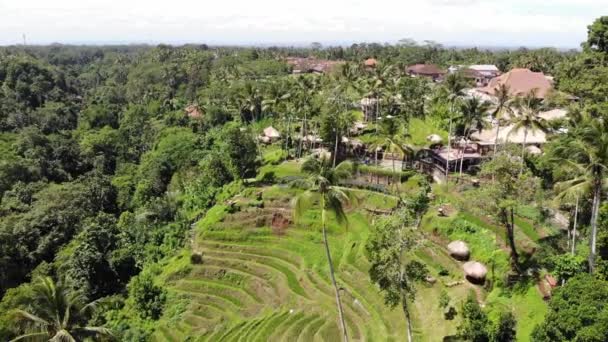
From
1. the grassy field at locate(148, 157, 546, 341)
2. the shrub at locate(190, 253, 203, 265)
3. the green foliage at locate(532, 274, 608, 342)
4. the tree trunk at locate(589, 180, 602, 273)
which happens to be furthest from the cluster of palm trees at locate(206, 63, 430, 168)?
the green foliage at locate(532, 274, 608, 342)

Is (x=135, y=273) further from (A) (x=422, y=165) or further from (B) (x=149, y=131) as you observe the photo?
(B) (x=149, y=131)

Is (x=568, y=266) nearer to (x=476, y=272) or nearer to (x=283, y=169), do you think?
(x=476, y=272)

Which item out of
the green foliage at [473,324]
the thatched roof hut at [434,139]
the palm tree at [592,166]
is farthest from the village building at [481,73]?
the green foliage at [473,324]

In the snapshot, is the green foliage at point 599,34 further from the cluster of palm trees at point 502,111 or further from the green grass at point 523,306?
the green grass at point 523,306

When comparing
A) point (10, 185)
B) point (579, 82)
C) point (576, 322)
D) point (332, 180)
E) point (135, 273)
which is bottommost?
point (135, 273)

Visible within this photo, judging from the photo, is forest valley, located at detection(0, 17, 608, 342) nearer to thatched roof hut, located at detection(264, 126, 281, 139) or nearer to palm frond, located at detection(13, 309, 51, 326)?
palm frond, located at detection(13, 309, 51, 326)

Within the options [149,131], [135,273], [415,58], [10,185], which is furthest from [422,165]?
[415,58]
